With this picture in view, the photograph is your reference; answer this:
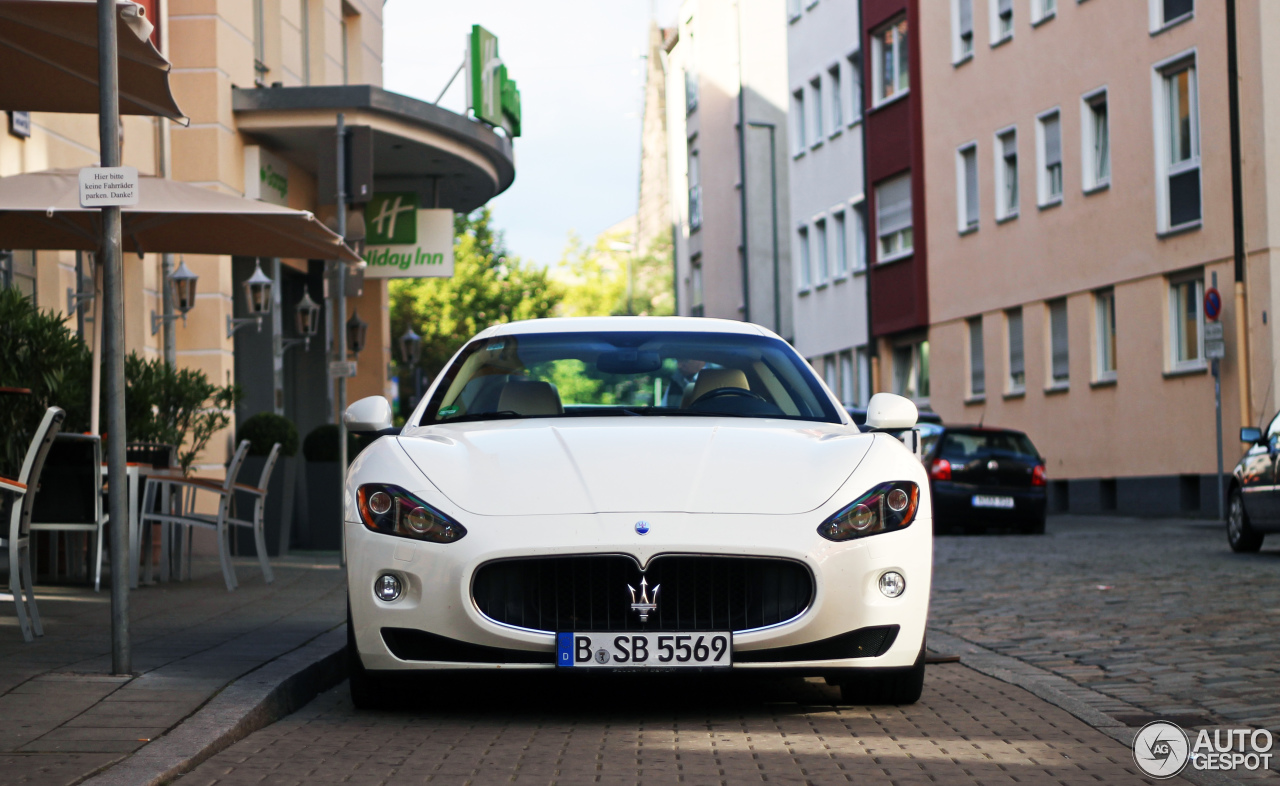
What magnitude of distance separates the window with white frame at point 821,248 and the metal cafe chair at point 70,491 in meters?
36.6

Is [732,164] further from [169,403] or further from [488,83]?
[169,403]

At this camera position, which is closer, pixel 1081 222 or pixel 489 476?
pixel 489 476

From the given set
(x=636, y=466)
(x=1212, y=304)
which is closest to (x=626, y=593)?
(x=636, y=466)

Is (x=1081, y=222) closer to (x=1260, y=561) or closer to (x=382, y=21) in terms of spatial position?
(x=382, y=21)

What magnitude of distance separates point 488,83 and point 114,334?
21640 millimetres

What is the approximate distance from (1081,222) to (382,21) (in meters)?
12.6

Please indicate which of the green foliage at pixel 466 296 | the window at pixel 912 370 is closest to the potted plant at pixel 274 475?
the window at pixel 912 370

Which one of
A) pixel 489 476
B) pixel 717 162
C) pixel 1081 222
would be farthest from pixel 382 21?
pixel 717 162

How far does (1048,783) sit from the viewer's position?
17.3ft

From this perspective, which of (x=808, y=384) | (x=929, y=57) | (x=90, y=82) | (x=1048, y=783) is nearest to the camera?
(x=1048, y=783)

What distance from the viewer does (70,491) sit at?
1005 cm

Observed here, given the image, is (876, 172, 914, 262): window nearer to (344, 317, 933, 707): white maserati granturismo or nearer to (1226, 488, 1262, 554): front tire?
(1226, 488, 1262, 554): front tire

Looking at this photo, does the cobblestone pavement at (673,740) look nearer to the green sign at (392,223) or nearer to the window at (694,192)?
the green sign at (392,223)

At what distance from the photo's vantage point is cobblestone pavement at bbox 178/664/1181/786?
545 cm
